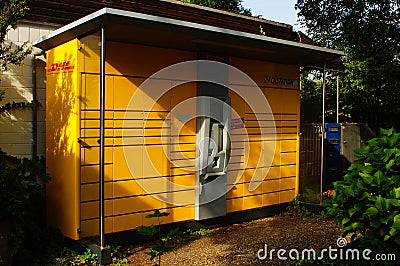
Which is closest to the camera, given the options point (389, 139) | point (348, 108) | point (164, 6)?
point (389, 139)

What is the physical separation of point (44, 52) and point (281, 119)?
146 inches

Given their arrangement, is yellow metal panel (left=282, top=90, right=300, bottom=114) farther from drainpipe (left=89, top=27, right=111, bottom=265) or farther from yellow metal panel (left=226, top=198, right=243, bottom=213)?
drainpipe (left=89, top=27, right=111, bottom=265)

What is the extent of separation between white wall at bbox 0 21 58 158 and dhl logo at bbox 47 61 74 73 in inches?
12.9

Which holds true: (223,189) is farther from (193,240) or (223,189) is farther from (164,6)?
(164,6)

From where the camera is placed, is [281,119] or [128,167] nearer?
[128,167]

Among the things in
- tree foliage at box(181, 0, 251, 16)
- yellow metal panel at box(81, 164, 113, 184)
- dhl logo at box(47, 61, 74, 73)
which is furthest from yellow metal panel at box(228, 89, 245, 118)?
tree foliage at box(181, 0, 251, 16)

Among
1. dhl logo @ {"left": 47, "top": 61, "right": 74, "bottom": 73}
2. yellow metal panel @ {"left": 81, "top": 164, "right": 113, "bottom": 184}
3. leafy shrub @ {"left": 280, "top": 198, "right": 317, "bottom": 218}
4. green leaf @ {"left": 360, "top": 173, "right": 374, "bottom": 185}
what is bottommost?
leafy shrub @ {"left": 280, "top": 198, "right": 317, "bottom": 218}

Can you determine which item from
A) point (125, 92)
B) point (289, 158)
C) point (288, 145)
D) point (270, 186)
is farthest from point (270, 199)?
point (125, 92)

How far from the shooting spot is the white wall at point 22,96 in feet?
18.5

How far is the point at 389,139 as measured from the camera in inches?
170

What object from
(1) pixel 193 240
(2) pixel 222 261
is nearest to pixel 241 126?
(1) pixel 193 240

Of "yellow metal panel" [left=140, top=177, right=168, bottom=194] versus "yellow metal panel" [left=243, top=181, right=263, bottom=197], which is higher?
"yellow metal panel" [left=140, top=177, right=168, bottom=194]

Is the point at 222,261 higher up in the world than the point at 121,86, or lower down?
lower down

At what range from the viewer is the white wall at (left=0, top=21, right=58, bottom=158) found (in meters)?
5.62
